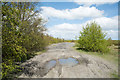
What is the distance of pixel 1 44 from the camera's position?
380 cm

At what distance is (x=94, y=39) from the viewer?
37.7 ft

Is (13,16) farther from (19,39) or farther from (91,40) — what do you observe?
(91,40)

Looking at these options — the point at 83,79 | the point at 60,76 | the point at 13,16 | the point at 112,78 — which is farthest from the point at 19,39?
the point at 112,78

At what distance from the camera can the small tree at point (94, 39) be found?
11086 millimetres

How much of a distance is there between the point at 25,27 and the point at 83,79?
13.8ft

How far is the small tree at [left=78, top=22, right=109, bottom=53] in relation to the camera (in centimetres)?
1109

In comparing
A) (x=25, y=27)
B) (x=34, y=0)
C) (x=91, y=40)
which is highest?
(x=34, y=0)

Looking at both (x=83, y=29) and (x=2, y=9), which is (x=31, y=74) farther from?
(x=83, y=29)

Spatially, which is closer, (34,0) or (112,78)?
(112,78)

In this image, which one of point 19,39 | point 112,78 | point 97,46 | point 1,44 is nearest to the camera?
point 1,44

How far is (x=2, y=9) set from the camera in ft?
14.0

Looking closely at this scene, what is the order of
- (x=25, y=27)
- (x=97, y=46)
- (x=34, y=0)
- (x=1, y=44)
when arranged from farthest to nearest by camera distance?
(x=97, y=46) < (x=34, y=0) < (x=25, y=27) < (x=1, y=44)

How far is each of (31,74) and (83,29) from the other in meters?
9.79

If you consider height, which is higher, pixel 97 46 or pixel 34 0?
pixel 34 0
